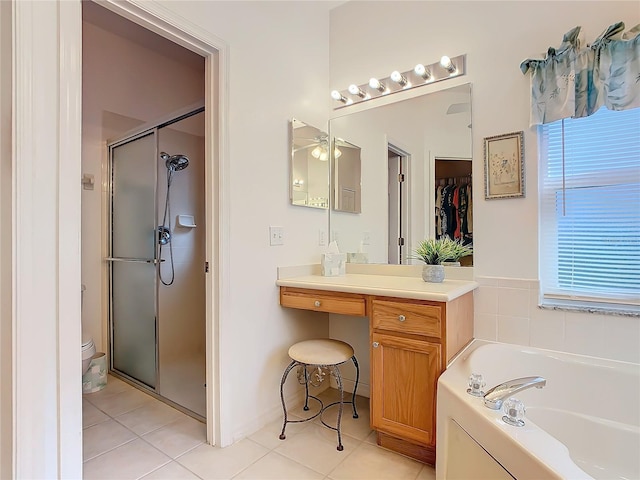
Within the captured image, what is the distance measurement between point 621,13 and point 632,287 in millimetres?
1304

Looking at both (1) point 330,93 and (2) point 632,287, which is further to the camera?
(1) point 330,93

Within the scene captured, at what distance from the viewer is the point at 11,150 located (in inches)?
44.4

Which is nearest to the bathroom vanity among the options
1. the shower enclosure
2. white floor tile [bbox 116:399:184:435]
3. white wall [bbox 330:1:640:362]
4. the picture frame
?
white wall [bbox 330:1:640:362]

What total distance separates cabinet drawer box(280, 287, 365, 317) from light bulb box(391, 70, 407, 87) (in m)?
1.47

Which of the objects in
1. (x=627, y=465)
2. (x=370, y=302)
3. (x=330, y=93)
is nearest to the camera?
(x=627, y=465)

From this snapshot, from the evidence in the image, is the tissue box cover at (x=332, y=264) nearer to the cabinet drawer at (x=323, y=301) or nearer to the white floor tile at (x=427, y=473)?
the cabinet drawer at (x=323, y=301)

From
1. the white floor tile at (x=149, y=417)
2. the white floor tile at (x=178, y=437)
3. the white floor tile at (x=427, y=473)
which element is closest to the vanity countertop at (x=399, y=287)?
the white floor tile at (x=427, y=473)

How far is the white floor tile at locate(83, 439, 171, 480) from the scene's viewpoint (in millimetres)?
1494

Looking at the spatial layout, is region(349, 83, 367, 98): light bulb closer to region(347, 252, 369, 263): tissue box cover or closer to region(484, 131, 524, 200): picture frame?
region(484, 131, 524, 200): picture frame

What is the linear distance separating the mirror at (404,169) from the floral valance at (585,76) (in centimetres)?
37

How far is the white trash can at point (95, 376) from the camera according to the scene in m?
2.32

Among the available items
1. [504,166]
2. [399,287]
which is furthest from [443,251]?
[504,166]

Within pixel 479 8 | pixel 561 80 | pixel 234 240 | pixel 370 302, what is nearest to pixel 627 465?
pixel 370 302

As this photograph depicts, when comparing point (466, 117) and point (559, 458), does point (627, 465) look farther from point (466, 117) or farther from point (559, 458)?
point (466, 117)
